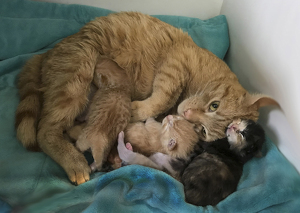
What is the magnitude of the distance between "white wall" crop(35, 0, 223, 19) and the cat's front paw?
4.93 ft

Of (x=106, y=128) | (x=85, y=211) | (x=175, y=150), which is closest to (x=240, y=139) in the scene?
(x=175, y=150)

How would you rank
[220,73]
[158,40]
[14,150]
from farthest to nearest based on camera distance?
[158,40]
[220,73]
[14,150]

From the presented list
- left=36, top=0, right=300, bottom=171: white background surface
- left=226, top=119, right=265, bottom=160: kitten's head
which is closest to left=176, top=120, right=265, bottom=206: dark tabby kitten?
left=226, top=119, right=265, bottom=160: kitten's head

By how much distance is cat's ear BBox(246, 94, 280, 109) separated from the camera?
65.6 inches

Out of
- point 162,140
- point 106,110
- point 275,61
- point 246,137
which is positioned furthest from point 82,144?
point 275,61

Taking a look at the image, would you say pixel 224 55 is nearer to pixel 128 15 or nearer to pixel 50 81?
pixel 128 15

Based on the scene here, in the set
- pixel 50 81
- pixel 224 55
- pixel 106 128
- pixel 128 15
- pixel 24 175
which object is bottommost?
pixel 24 175

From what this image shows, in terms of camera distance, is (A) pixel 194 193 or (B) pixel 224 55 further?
(B) pixel 224 55

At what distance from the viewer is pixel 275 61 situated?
5.49 feet

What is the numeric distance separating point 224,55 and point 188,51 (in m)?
0.84

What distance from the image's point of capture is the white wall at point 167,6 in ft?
9.04

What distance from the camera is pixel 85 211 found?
119 cm

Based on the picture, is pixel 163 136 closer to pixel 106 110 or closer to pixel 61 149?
pixel 106 110

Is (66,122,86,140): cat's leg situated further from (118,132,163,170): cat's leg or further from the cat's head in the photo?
the cat's head
